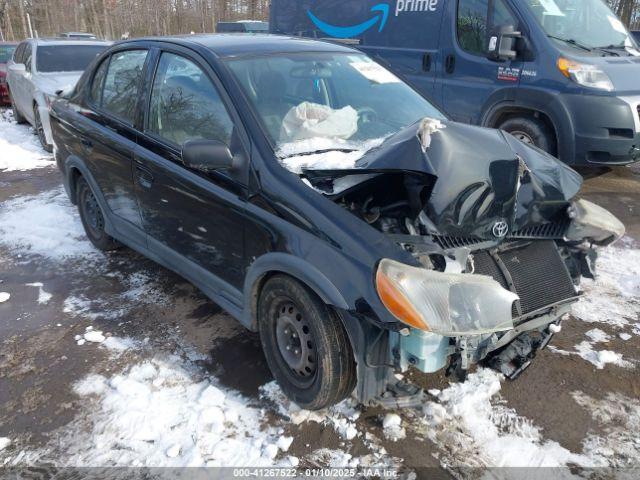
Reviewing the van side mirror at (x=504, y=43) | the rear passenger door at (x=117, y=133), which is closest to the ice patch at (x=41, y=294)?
the rear passenger door at (x=117, y=133)

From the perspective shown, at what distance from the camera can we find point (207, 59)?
3082 millimetres

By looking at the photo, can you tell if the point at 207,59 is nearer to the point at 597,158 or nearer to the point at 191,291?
the point at 191,291

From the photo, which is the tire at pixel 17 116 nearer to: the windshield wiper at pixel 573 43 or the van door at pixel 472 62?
the van door at pixel 472 62

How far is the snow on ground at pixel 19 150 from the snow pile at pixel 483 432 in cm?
700

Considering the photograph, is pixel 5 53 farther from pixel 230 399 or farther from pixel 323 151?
pixel 230 399

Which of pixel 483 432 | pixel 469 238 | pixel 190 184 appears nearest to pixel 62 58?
pixel 190 184

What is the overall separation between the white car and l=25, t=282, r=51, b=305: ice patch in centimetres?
470

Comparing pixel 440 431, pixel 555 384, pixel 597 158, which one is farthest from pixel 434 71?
pixel 440 431

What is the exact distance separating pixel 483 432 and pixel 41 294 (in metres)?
3.32

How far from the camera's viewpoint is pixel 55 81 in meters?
8.15

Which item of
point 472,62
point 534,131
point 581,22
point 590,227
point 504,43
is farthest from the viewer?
point 472,62

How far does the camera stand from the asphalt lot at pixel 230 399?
8.18 ft

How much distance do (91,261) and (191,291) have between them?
3.80 ft

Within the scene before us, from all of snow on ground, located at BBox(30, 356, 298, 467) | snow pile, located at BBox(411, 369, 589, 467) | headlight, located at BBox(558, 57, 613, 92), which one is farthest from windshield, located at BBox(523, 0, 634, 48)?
snow on ground, located at BBox(30, 356, 298, 467)
